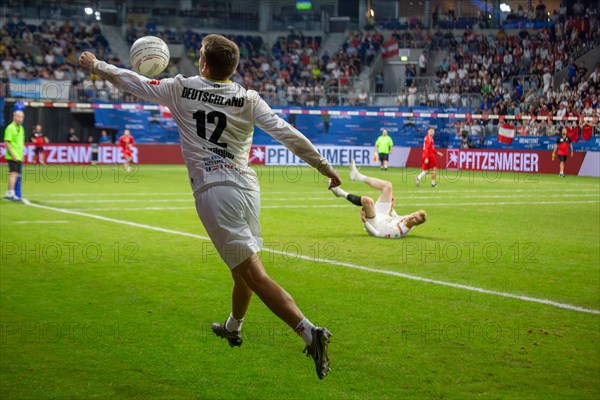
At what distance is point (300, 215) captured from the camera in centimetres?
1952

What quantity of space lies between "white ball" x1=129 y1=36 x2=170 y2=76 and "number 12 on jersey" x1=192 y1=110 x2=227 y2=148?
1.01m

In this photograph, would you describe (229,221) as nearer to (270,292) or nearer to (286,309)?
(270,292)

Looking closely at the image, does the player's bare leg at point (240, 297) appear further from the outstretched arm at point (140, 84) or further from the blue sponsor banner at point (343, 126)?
the blue sponsor banner at point (343, 126)

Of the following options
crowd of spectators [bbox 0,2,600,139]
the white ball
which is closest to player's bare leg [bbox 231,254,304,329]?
the white ball

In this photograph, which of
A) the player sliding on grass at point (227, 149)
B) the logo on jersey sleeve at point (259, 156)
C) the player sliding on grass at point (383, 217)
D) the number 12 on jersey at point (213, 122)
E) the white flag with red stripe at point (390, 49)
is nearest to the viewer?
the player sliding on grass at point (227, 149)

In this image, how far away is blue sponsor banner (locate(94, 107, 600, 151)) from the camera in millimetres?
43625

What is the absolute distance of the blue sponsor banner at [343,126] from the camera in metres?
43.6

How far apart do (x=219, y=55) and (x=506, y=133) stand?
3530 cm

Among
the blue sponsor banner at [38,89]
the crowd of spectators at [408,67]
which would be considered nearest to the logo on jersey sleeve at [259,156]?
the crowd of spectators at [408,67]

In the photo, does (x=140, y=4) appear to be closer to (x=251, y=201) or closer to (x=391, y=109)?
(x=391, y=109)

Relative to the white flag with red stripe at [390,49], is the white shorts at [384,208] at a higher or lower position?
lower

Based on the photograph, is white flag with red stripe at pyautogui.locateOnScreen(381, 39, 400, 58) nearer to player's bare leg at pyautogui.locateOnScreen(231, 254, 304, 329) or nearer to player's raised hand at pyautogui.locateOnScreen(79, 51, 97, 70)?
player's raised hand at pyautogui.locateOnScreen(79, 51, 97, 70)

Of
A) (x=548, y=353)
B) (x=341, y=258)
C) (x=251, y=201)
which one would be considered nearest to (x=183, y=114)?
(x=251, y=201)

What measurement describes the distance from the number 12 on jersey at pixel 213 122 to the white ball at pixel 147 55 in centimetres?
101
